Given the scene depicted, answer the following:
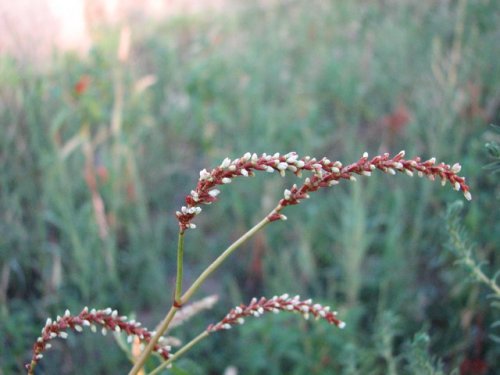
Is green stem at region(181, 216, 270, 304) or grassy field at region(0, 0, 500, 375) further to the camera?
grassy field at region(0, 0, 500, 375)

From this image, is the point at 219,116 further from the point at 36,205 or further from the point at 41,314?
the point at 41,314

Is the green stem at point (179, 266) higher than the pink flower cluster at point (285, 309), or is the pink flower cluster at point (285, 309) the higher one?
the green stem at point (179, 266)

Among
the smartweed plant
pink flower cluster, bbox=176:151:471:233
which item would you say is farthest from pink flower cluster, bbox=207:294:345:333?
pink flower cluster, bbox=176:151:471:233

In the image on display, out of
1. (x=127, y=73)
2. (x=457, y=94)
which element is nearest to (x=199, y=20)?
(x=127, y=73)

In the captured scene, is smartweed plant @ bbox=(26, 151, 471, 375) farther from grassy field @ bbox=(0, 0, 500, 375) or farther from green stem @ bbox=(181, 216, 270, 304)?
grassy field @ bbox=(0, 0, 500, 375)

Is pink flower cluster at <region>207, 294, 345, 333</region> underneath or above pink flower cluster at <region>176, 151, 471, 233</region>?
underneath

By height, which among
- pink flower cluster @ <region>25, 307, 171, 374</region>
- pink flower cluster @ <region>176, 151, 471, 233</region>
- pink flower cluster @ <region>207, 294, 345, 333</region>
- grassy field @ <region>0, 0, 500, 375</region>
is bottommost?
pink flower cluster @ <region>207, 294, 345, 333</region>

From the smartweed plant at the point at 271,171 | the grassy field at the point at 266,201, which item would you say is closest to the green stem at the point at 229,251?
the smartweed plant at the point at 271,171

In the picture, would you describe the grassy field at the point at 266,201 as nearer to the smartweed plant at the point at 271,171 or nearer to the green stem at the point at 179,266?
the smartweed plant at the point at 271,171
